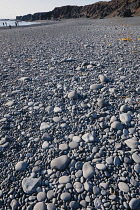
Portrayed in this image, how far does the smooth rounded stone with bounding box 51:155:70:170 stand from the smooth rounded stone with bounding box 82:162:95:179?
226 mm

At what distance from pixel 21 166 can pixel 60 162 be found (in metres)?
0.49

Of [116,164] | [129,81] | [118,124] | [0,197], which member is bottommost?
[0,197]

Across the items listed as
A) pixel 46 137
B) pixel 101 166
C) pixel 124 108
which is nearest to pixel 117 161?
pixel 101 166

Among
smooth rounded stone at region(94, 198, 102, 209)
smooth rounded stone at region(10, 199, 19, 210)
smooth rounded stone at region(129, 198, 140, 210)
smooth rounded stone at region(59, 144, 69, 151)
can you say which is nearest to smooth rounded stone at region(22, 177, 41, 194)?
smooth rounded stone at region(10, 199, 19, 210)

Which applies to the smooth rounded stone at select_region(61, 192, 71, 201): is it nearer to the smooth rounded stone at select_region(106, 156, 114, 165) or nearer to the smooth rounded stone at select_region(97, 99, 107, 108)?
the smooth rounded stone at select_region(106, 156, 114, 165)

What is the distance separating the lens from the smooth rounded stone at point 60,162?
182 centimetres

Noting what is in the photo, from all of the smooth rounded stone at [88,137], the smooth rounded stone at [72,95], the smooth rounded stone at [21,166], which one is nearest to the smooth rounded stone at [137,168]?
the smooth rounded stone at [88,137]

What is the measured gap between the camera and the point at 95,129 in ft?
7.82

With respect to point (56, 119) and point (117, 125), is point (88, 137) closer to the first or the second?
point (117, 125)

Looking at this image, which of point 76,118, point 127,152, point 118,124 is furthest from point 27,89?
point 127,152

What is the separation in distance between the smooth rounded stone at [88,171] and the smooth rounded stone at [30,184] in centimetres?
53

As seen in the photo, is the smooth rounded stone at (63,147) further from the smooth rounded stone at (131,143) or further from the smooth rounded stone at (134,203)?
the smooth rounded stone at (134,203)

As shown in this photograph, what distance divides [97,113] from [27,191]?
66.3 inches

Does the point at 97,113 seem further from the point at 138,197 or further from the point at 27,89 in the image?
the point at 27,89
